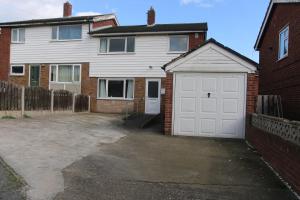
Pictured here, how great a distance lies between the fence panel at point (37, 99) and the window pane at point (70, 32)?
7583mm

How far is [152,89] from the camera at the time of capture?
2347 centimetres

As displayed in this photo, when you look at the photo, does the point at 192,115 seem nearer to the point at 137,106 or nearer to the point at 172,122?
the point at 172,122

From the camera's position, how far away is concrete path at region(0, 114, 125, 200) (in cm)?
647

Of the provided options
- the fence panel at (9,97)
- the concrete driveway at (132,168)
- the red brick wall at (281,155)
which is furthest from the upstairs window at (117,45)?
the red brick wall at (281,155)

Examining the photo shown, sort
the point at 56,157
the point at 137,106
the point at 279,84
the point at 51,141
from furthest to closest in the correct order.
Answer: the point at 137,106 → the point at 279,84 → the point at 51,141 → the point at 56,157

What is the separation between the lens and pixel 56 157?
846 cm

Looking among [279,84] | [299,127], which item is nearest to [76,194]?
[299,127]

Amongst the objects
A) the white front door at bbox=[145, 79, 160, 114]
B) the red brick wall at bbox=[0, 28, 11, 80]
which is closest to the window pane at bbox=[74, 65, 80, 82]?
the white front door at bbox=[145, 79, 160, 114]

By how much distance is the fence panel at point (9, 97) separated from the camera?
1549cm

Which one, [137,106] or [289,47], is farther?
[137,106]

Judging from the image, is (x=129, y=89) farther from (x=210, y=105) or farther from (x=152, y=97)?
(x=210, y=105)

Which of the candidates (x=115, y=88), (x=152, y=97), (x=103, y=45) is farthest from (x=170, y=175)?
(x=103, y=45)

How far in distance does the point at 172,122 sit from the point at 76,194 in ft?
26.9

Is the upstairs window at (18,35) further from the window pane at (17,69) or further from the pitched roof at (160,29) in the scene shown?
the pitched roof at (160,29)
